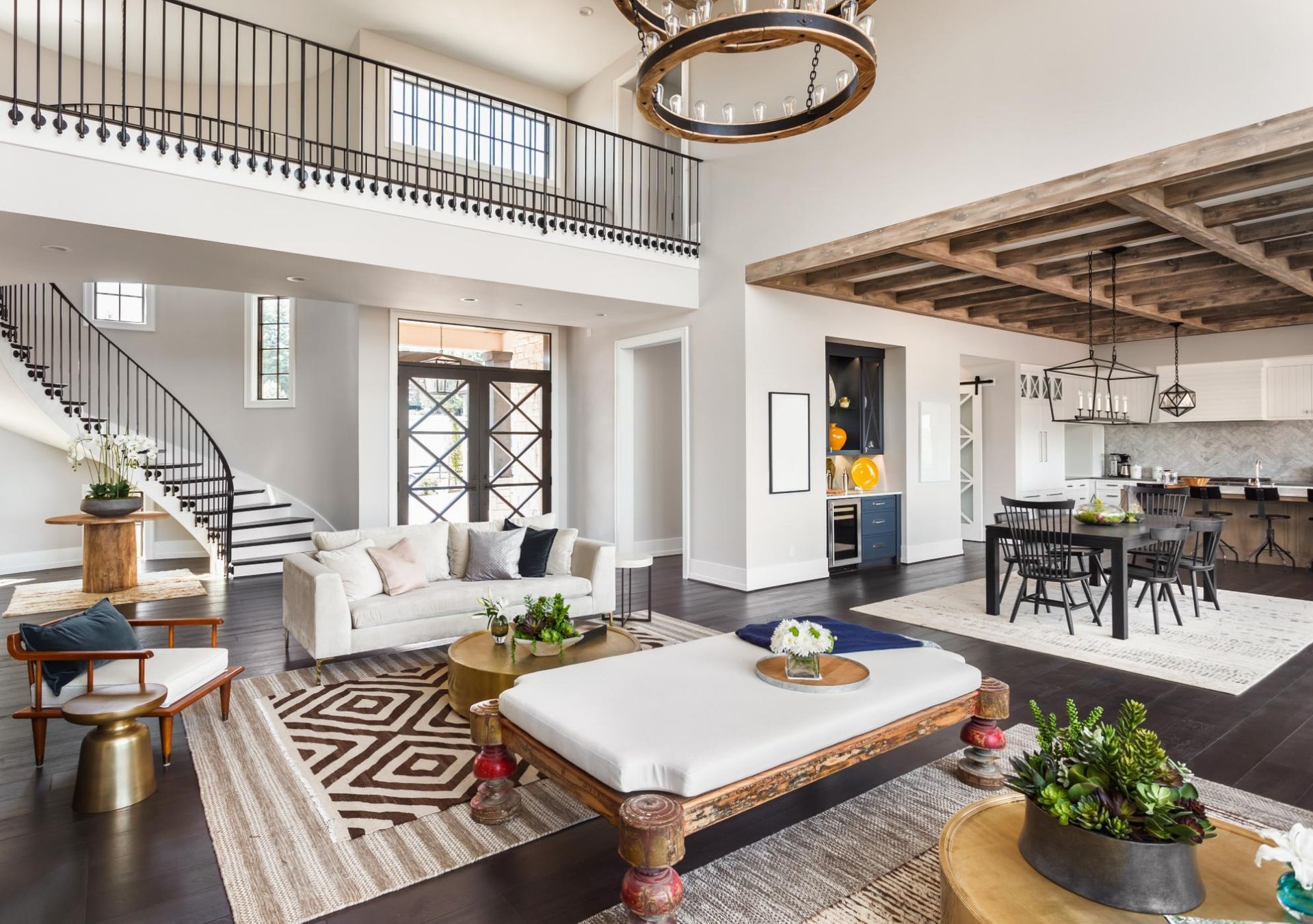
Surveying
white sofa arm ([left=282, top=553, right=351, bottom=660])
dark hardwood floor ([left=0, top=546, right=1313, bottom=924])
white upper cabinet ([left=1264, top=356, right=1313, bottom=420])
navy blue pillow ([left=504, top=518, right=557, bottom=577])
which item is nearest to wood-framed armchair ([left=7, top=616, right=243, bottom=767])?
dark hardwood floor ([left=0, top=546, right=1313, bottom=924])

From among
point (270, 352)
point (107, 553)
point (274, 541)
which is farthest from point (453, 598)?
point (270, 352)

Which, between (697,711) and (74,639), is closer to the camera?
(697,711)

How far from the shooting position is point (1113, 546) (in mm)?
5082

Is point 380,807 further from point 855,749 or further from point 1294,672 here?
point 1294,672

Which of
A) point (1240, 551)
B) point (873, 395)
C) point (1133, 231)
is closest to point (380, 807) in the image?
point (1133, 231)

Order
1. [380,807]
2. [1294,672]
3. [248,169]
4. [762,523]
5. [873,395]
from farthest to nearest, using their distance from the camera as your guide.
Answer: [873,395] → [762,523] → [248,169] → [1294,672] → [380,807]

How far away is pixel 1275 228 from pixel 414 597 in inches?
263

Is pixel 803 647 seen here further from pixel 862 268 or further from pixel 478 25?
pixel 478 25

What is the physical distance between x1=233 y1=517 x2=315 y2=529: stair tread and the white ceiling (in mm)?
5242

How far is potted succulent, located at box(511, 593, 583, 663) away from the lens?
137 inches

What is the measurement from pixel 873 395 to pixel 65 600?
8308 millimetres

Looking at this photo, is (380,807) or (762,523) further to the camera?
(762,523)

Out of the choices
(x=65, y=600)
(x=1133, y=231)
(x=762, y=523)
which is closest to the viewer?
(x=1133, y=231)

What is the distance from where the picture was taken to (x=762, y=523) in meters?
6.85
